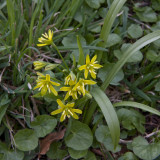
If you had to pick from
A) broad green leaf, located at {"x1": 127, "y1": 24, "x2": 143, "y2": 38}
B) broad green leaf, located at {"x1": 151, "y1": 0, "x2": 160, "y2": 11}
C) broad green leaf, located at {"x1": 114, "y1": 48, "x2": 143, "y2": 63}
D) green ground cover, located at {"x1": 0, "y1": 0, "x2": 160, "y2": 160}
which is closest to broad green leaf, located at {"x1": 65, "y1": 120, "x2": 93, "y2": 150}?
green ground cover, located at {"x1": 0, "y1": 0, "x2": 160, "y2": 160}

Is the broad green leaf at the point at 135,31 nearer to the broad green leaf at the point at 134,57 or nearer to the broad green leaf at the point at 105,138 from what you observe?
the broad green leaf at the point at 134,57

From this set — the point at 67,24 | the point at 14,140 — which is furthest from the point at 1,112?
the point at 67,24

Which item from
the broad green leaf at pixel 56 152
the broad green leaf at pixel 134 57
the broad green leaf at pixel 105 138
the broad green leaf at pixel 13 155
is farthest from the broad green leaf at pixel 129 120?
the broad green leaf at pixel 13 155

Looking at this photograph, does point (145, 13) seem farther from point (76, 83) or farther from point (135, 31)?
point (76, 83)

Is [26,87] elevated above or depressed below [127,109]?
above

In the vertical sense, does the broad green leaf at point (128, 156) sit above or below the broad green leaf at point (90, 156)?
below

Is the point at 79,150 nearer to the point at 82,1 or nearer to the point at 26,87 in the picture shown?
the point at 26,87

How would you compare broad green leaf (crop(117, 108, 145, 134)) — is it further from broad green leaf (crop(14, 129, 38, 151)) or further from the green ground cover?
broad green leaf (crop(14, 129, 38, 151))
